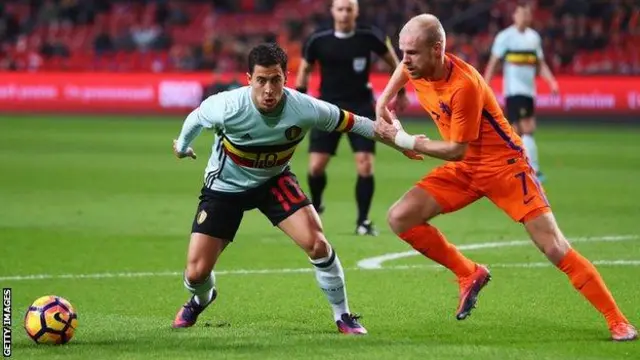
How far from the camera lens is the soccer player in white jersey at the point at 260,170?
7.78 meters

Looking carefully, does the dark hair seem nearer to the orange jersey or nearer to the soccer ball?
the orange jersey

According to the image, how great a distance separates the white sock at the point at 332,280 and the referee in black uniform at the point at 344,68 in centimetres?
539

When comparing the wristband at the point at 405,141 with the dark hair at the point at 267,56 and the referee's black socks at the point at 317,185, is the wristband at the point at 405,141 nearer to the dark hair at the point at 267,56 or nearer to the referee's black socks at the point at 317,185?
the dark hair at the point at 267,56

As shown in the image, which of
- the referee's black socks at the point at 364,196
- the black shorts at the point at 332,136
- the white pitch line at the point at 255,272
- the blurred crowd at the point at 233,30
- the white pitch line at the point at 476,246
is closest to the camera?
the white pitch line at the point at 255,272

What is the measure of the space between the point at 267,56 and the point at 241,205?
1076 millimetres

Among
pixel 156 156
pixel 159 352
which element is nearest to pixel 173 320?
pixel 159 352

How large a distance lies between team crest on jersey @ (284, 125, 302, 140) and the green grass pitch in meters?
1.22

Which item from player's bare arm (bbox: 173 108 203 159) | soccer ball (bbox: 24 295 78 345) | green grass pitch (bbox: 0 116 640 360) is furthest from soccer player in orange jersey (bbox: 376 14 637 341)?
soccer ball (bbox: 24 295 78 345)

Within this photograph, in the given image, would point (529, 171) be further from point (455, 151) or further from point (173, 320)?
point (173, 320)

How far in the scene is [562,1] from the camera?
31062 mm

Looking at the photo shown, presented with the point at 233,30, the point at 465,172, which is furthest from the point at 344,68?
the point at 233,30

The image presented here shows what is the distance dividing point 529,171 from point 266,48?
5.96 feet

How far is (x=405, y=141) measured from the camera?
7.74 meters

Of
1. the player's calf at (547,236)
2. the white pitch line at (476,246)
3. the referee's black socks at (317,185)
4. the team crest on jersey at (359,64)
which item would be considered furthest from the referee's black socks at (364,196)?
the player's calf at (547,236)
